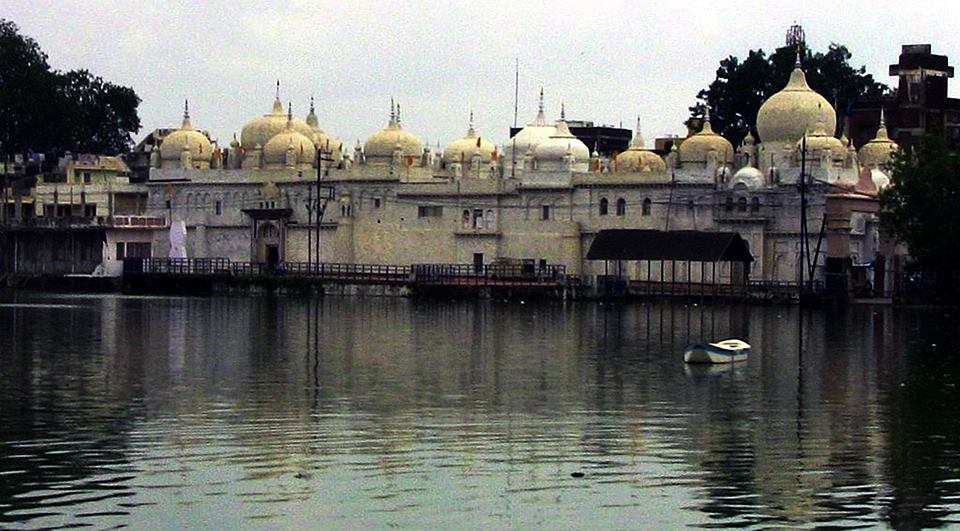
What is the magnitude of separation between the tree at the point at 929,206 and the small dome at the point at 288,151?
3155 centimetres

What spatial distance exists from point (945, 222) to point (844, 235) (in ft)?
29.6

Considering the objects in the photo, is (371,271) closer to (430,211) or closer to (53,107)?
(430,211)

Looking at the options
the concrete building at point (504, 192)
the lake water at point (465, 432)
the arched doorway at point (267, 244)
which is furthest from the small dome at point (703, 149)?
the lake water at point (465, 432)

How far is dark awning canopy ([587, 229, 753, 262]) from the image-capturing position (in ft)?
264

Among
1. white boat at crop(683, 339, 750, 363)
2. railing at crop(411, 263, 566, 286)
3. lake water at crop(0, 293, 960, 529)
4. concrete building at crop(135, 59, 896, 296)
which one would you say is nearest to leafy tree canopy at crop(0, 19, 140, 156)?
concrete building at crop(135, 59, 896, 296)

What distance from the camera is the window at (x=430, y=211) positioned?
305 feet

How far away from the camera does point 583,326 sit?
59.4 metres

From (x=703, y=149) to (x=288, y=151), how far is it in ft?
68.3

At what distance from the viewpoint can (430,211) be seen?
9319 cm

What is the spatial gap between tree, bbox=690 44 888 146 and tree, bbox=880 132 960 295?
102 feet

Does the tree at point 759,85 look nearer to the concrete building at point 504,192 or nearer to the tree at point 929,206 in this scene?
the concrete building at point 504,192

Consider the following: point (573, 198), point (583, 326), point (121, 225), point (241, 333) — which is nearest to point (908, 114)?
point (573, 198)

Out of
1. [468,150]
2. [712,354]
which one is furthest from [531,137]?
[712,354]

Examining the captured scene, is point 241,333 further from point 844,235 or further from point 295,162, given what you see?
point 295,162
